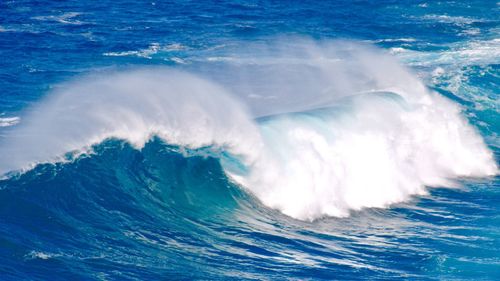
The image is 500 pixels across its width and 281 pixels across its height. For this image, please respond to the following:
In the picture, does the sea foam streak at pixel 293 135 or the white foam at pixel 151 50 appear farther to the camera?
the white foam at pixel 151 50

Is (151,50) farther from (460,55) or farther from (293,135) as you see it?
(293,135)

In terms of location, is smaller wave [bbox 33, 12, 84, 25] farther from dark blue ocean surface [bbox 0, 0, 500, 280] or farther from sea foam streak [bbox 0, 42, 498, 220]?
sea foam streak [bbox 0, 42, 498, 220]

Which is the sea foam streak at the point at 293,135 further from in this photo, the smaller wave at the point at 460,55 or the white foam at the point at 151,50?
the smaller wave at the point at 460,55

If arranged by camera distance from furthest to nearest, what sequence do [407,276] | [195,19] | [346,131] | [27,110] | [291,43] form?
[195,19], [291,43], [27,110], [346,131], [407,276]

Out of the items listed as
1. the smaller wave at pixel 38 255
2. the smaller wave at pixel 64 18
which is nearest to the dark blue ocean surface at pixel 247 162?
the smaller wave at pixel 38 255

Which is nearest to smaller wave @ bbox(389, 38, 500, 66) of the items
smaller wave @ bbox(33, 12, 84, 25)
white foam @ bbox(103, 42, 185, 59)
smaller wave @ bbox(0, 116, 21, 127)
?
white foam @ bbox(103, 42, 185, 59)

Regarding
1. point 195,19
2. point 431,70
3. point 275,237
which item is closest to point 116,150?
point 275,237

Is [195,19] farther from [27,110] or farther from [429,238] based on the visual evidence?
[429,238]
